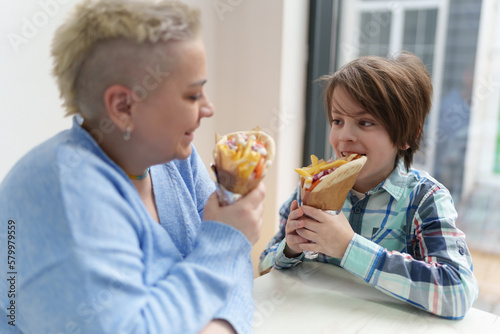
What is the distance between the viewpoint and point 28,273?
737mm

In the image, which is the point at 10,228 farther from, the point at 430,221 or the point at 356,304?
the point at 430,221

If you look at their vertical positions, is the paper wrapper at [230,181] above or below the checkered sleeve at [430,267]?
above

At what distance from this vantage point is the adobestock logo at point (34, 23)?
1517mm

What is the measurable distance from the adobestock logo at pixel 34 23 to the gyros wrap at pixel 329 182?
1096 millimetres

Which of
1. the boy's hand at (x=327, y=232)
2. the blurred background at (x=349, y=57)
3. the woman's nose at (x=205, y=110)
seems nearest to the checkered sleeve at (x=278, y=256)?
the boy's hand at (x=327, y=232)

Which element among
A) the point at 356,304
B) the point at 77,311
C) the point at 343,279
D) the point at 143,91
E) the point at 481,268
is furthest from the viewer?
the point at 481,268

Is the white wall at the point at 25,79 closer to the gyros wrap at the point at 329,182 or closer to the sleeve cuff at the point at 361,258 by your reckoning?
the gyros wrap at the point at 329,182

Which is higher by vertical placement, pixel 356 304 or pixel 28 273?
pixel 28 273

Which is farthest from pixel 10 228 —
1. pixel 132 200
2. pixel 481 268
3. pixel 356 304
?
pixel 481 268

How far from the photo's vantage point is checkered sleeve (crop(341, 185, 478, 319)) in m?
1.11

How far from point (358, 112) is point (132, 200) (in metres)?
0.79

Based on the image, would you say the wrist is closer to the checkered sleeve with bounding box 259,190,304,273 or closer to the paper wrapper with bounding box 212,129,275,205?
the checkered sleeve with bounding box 259,190,304,273

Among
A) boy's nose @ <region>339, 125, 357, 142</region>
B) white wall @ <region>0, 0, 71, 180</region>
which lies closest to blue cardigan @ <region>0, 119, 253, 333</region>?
boy's nose @ <region>339, 125, 357, 142</region>

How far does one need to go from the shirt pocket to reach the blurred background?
125 cm
